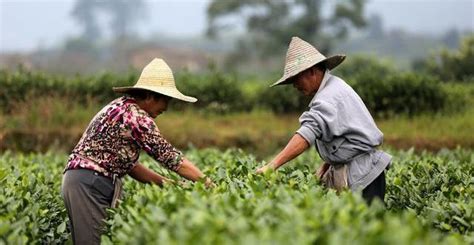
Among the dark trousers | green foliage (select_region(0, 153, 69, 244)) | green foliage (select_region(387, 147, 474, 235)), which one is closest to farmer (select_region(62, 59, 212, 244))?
green foliage (select_region(0, 153, 69, 244))

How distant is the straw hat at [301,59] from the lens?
4730 millimetres

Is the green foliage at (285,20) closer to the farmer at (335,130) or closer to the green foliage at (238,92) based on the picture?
the green foliage at (238,92)

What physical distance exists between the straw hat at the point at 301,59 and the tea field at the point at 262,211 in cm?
71

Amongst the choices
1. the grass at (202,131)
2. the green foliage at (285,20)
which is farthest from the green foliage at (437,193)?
the green foliage at (285,20)

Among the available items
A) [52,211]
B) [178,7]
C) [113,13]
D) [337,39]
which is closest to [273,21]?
[337,39]

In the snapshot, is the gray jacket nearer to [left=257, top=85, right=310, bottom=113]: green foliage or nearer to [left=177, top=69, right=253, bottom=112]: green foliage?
[left=257, top=85, right=310, bottom=113]: green foliage

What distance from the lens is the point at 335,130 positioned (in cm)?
459

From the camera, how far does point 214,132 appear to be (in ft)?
41.7

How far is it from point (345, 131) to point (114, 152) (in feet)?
5.10

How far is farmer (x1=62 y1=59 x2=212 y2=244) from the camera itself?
4586 mm

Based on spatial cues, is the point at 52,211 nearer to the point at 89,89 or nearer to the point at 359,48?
the point at 89,89

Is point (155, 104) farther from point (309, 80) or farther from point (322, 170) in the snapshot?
point (322, 170)

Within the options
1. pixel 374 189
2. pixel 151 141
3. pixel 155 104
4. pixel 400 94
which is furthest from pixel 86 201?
pixel 400 94

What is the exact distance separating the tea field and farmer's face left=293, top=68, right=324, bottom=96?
0.63 metres
